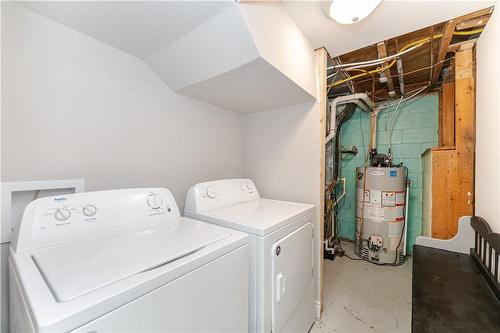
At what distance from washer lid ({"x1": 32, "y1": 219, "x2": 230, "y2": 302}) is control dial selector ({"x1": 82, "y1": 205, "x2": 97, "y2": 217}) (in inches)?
5.1

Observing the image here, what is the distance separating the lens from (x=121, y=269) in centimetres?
67

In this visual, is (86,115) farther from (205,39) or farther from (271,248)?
(271,248)

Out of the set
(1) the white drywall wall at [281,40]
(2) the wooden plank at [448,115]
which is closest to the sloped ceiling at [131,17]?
(1) the white drywall wall at [281,40]

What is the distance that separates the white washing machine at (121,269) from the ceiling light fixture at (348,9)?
135 cm

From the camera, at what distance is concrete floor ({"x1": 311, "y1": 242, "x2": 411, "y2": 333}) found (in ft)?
5.44

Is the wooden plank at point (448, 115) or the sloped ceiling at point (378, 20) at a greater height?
the sloped ceiling at point (378, 20)

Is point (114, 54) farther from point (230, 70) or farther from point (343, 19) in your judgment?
point (343, 19)

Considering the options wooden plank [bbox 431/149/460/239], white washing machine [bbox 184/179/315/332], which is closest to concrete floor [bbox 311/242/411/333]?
white washing machine [bbox 184/179/315/332]

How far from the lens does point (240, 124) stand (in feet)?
7.23

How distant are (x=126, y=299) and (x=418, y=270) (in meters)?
1.52

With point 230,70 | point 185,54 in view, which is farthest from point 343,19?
point 185,54

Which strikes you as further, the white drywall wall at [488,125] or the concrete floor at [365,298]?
the concrete floor at [365,298]

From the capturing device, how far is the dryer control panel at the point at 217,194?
1424 mm

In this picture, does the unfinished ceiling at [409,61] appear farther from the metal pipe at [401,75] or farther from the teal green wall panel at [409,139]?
the teal green wall panel at [409,139]
